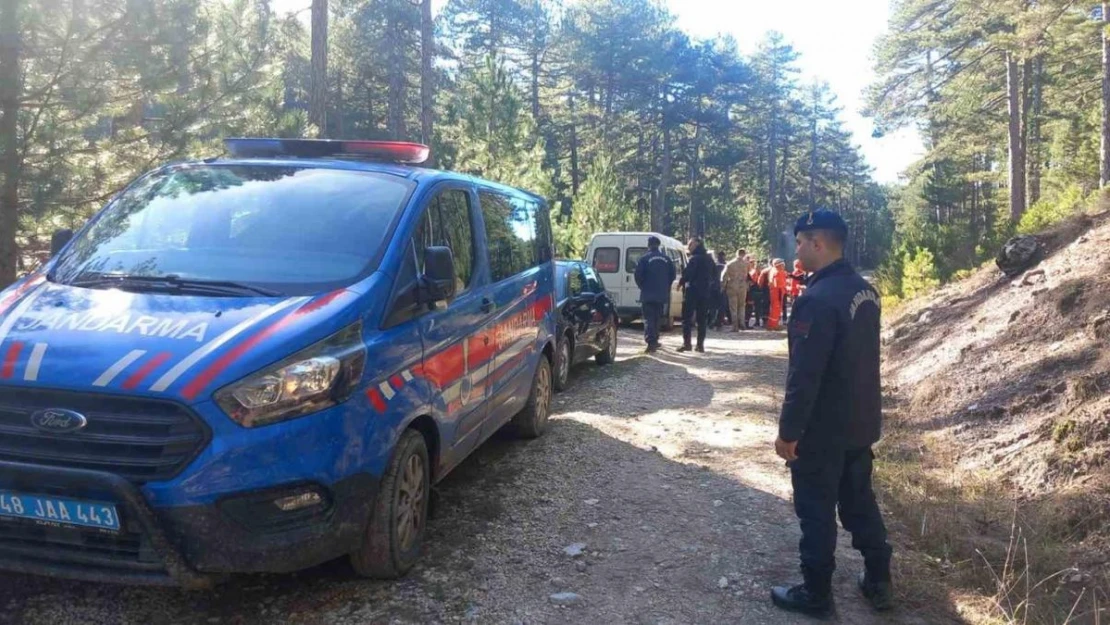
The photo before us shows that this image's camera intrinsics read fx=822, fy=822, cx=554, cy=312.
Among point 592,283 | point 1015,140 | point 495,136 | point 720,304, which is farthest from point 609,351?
point 1015,140

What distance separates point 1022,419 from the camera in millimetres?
6242

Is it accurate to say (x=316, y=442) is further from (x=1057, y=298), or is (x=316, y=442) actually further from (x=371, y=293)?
(x=1057, y=298)

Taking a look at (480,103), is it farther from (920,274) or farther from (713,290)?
(920,274)

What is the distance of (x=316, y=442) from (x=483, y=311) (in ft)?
6.94

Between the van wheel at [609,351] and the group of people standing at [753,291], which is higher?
the group of people standing at [753,291]

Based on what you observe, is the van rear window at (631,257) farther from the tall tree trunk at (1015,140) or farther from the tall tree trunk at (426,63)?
the tall tree trunk at (1015,140)

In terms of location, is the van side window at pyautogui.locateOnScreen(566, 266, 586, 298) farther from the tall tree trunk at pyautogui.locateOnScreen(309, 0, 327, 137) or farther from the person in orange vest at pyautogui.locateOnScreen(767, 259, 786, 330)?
the person in orange vest at pyautogui.locateOnScreen(767, 259, 786, 330)

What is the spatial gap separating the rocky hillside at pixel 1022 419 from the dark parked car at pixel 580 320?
3.59 meters

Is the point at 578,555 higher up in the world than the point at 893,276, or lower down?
lower down

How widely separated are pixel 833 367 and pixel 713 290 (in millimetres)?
15031

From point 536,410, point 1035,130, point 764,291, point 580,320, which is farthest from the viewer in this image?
point 1035,130

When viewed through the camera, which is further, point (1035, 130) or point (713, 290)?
point (1035, 130)

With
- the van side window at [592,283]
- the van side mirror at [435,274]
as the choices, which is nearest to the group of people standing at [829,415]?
the van side mirror at [435,274]

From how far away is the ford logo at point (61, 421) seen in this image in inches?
124
